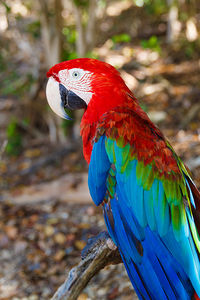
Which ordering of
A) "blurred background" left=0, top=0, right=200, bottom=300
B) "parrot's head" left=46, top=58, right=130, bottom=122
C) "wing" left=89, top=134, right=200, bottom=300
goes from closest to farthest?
"wing" left=89, top=134, right=200, bottom=300, "parrot's head" left=46, top=58, right=130, bottom=122, "blurred background" left=0, top=0, right=200, bottom=300

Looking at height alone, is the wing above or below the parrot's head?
below

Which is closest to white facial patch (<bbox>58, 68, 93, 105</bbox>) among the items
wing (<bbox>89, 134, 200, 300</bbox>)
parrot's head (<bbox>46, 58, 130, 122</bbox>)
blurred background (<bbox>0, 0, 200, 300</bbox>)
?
parrot's head (<bbox>46, 58, 130, 122</bbox>)

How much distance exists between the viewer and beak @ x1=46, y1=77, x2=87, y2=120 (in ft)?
4.60

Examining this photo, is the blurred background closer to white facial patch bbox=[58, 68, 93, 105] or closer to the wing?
white facial patch bbox=[58, 68, 93, 105]

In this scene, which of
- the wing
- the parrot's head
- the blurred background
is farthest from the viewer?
the blurred background

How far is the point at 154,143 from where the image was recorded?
1242 mm

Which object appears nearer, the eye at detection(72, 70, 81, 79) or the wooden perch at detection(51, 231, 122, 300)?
the wooden perch at detection(51, 231, 122, 300)

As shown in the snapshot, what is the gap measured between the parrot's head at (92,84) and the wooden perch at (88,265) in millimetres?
494

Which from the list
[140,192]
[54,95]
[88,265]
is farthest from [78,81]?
[88,265]

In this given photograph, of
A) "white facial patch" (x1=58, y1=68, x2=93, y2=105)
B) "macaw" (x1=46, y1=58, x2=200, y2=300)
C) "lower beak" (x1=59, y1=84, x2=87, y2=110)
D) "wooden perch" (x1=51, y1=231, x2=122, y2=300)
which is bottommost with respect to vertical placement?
"wooden perch" (x1=51, y1=231, x2=122, y2=300)

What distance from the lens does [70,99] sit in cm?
141

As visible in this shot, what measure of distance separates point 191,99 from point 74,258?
2246 mm

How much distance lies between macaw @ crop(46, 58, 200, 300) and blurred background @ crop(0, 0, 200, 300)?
0.59 metres

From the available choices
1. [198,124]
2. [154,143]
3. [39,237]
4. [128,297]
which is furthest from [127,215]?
[198,124]
